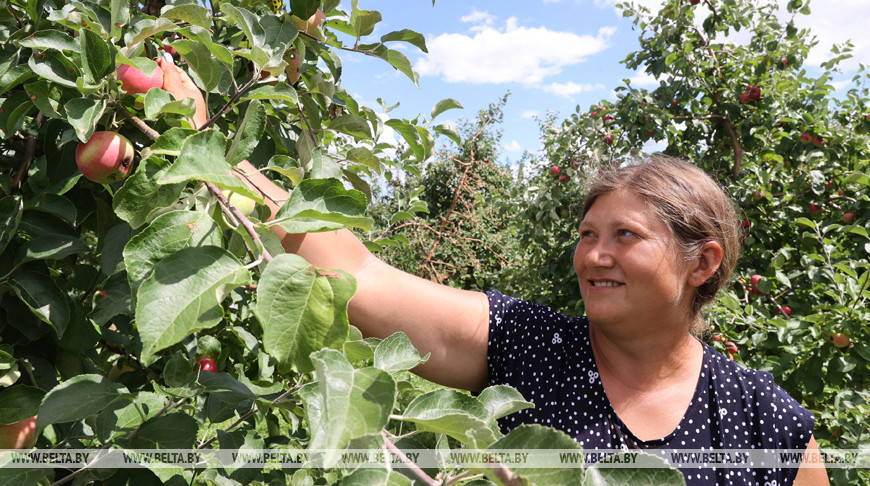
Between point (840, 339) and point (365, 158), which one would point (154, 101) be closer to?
point (365, 158)

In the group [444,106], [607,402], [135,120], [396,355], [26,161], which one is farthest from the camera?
[607,402]

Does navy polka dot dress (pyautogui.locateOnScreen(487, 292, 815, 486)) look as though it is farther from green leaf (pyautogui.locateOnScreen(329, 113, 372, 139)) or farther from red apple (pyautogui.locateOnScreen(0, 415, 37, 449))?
red apple (pyautogui.locateOnScreen(0, 415, 37, 449))

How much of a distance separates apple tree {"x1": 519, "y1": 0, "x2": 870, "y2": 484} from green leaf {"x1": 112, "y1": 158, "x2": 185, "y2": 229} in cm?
227

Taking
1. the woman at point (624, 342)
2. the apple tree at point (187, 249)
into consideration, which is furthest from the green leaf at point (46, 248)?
the woman at point (624, 342)

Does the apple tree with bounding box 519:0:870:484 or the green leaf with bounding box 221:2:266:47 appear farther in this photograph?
the apple tree with bounding box 519:0:870:484

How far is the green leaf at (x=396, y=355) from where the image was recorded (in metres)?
0.59

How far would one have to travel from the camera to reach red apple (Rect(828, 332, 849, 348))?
2.17 meters

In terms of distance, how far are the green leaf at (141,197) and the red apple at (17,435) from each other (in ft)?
1.69

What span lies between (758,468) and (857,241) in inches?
86.3

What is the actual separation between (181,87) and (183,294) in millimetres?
524

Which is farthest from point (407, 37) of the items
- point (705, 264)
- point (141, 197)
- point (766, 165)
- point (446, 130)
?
point (766, 165)

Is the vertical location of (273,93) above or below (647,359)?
above

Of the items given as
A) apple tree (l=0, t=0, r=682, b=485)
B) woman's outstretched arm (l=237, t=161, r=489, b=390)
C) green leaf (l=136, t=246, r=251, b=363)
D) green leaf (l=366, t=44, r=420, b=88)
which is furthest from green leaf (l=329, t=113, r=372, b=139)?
green leaf (l=136, t=246, r=251, b=363)

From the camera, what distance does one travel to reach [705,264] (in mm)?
1580
